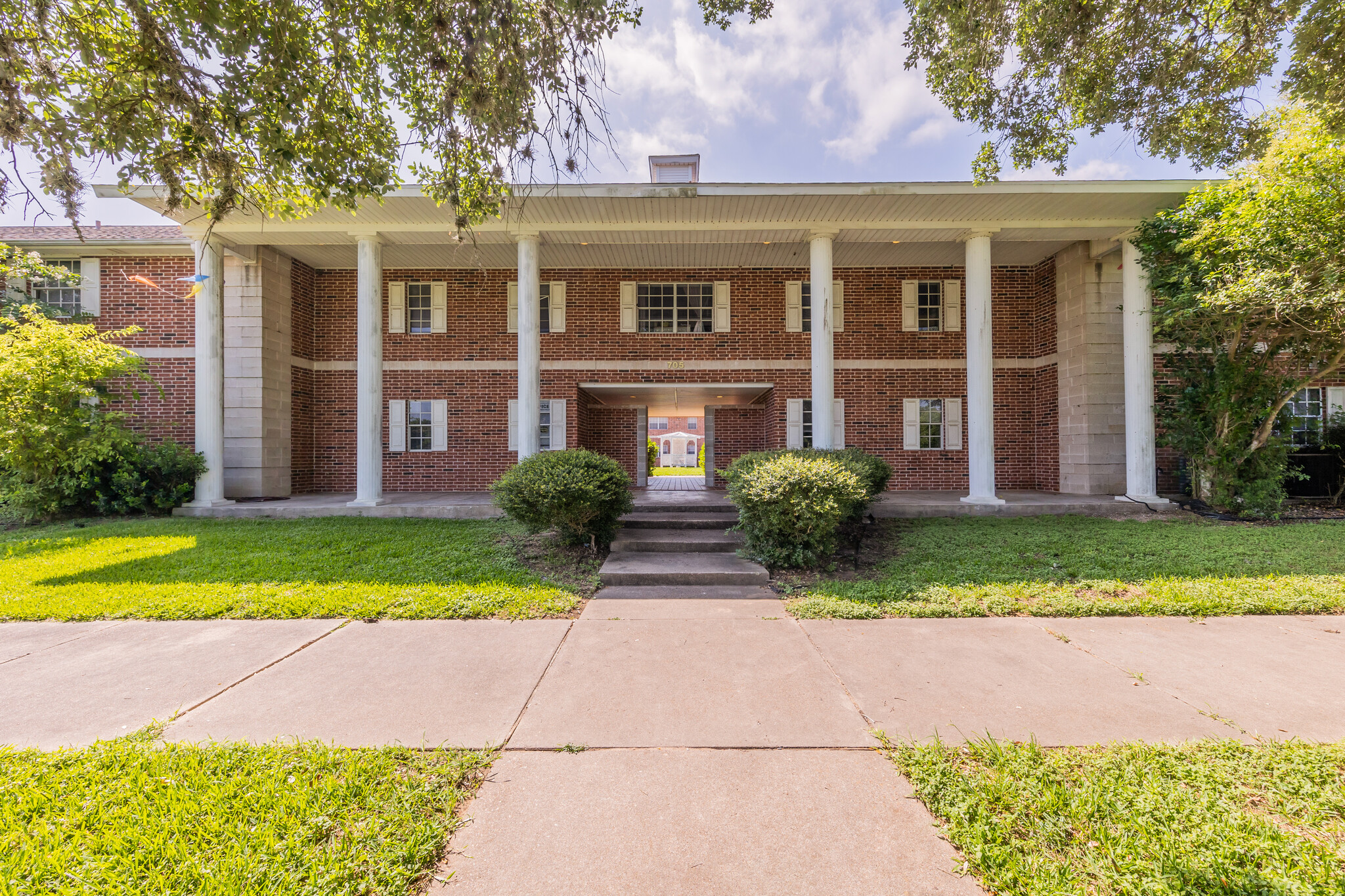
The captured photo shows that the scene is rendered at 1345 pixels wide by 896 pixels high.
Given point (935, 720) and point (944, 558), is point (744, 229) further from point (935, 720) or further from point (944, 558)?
point (935, 720)

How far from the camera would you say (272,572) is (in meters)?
6.02

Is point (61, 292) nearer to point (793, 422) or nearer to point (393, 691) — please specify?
point (393, 691)

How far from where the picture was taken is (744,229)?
941cm

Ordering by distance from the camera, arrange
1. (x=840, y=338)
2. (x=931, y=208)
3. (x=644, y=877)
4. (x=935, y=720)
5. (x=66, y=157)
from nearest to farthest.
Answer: (x=644, y=877) < (x=935, y=720) < (x=66, y=157) < (x=931, y=208) < (x=840, y=338)

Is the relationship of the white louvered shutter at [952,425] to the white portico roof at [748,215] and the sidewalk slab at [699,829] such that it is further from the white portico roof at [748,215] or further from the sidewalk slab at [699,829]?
the sidewalk slab at [699,829]

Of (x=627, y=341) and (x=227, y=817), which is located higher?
(x=627, y=341)

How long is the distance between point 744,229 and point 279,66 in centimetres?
707

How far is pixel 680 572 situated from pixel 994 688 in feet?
10.6

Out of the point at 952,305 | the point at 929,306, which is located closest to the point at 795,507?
the point at 929,306

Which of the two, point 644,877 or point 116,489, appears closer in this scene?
point 644,877

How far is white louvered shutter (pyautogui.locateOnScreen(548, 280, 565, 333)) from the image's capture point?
40.8 ft

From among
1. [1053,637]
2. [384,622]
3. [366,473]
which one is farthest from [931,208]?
[366,473]

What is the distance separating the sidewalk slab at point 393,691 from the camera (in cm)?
282

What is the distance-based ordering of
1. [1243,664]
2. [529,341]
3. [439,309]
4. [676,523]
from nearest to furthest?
[1243,664], [676,523], [529,341], [439,309]
